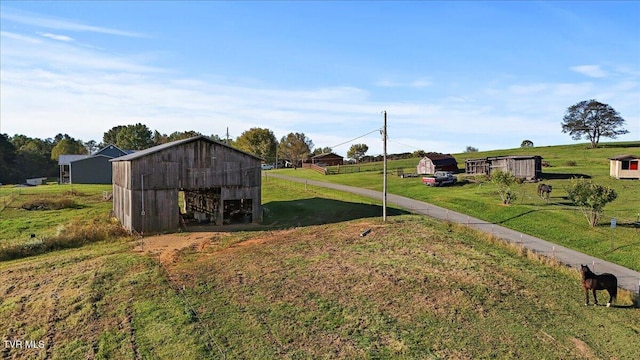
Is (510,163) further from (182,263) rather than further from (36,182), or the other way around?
(36,182)

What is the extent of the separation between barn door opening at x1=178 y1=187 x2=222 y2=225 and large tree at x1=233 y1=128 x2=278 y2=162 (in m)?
68.8

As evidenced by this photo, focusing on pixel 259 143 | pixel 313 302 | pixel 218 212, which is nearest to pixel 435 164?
pixel 218 212

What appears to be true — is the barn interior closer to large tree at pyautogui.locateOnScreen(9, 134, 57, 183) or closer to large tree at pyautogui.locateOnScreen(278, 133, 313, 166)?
large tree at pyautogui.locateOnScreen(278, 133, 313, 166)

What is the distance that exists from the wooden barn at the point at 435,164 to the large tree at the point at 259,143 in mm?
58164

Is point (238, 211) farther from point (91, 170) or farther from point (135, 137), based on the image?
point (135, 137)

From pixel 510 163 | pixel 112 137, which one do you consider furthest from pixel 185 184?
pixel 112 137

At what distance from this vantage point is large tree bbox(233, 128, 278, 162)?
115 meters

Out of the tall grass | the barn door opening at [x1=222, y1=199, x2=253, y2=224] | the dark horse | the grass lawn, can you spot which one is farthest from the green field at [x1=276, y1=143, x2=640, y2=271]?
the tall grass

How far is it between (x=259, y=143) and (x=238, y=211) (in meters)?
82.0

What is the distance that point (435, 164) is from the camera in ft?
201

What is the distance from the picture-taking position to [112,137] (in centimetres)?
16525

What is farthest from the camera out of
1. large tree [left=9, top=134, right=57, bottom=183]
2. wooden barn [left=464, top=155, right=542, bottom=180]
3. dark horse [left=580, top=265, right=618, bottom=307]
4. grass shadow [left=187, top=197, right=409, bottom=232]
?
large tree [left=9, top=134, right=57, bottom=183]

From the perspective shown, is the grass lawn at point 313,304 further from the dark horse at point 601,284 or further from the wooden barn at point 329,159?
the wooden barn at point 329,159

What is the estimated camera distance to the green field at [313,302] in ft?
43.4
